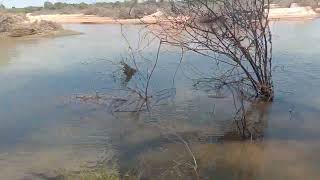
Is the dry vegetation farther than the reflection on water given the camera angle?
Yes

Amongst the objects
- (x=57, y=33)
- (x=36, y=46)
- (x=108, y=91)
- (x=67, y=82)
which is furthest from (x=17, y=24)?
(x=108, y=91)

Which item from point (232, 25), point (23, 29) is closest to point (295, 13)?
point (23, 29)

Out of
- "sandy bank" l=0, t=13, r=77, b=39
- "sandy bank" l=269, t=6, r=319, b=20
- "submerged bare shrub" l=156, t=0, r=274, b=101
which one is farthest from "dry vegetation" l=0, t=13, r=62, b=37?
"sandy bank" l=269, t=6, r=319, b=20

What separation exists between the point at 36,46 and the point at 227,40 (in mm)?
16553

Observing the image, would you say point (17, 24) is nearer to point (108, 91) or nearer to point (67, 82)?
point (67, 82)

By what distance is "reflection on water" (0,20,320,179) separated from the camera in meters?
7.70

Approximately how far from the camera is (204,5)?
11336mm

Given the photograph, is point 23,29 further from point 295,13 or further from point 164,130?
point 295,13

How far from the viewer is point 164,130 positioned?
9711 mm

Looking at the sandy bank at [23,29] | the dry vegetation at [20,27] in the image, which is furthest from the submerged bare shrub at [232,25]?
the dry vegetation at [20,27]

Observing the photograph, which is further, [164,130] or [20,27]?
[20,27]

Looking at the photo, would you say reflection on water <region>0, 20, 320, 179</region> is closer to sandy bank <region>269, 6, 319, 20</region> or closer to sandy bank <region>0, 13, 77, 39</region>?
sandy bank <region>0, 13, 77, 39</region>

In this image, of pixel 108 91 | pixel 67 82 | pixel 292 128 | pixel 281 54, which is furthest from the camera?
pixel 281 54

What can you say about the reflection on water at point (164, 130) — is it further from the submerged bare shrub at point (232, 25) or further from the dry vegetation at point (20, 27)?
the dry vegetation at point (20, 27)
